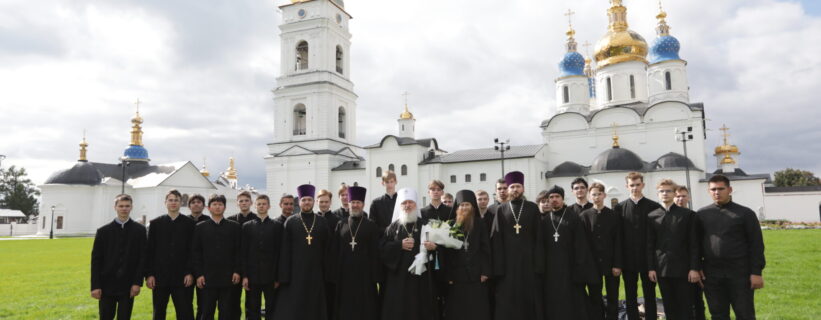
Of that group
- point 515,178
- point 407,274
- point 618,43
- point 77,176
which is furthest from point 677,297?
point 77,176

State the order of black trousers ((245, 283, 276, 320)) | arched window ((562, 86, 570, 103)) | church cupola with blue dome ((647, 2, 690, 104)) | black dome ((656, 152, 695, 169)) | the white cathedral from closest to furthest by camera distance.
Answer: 1. black trousers ((245, 283, 276, 320))
2. black dome ((656, 152, 695, 169))
3. the white cathedral
4. church cupola with blue dome ((647, 2, 690, 104))
5. arched window ((562, 86, 570, 103))

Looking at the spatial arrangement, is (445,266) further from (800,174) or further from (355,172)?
(800,174)

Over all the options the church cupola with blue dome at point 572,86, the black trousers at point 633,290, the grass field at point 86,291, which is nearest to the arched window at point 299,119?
the church cupola with blue dome at point 572,86

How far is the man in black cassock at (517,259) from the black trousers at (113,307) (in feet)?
14.0

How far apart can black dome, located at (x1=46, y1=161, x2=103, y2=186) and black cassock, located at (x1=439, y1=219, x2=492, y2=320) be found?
46063 mm

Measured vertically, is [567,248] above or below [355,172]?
below

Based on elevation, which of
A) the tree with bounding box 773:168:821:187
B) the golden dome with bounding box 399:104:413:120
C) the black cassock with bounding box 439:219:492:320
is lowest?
the black cassock with bounding box 439:219:492:320

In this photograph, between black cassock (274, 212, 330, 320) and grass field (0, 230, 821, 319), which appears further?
grass field (0, 230, 821, 319)

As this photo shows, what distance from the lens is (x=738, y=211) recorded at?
17.3 feet

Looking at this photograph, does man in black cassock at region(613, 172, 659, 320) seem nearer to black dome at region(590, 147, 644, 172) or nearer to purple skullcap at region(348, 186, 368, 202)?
purple skullcap at region(348, 186, 368, 202)

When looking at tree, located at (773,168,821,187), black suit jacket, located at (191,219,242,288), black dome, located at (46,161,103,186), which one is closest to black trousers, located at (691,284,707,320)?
black suit jacket, located at (191,219,242,288)

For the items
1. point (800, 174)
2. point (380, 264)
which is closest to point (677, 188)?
point (380, 264)

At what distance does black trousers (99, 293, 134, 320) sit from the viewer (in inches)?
228

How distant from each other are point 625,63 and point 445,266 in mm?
37824
